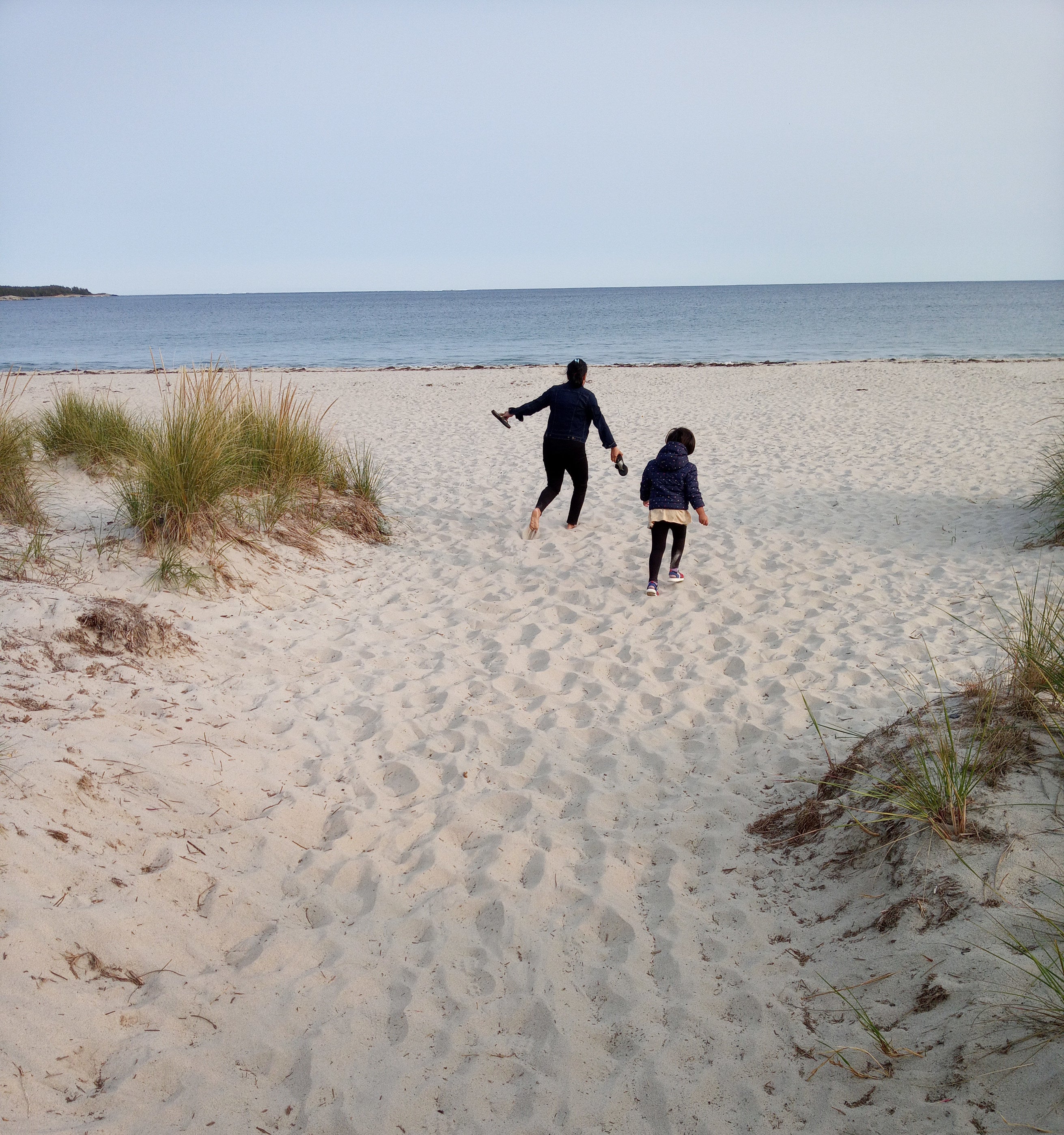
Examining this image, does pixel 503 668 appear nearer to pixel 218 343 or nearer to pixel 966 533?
pixel 966 533

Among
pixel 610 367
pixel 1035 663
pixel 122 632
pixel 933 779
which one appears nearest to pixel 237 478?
pixel 122 632

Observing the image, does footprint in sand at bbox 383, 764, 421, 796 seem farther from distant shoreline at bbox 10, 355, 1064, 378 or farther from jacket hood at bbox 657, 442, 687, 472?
distant shoreline at bbox 10, 355, 1064, 378

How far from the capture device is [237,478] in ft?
21.5

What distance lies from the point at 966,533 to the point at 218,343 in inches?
1905

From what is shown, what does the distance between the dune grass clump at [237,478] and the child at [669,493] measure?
2834 mm

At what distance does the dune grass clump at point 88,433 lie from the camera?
7.90 meters

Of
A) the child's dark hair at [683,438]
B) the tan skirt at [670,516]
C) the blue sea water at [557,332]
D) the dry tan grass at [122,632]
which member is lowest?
the dry tan grass at [122,632]

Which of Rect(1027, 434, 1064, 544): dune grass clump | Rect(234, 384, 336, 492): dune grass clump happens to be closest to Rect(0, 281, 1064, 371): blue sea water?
Rect(234, 384, 336, 492): dune grass clump

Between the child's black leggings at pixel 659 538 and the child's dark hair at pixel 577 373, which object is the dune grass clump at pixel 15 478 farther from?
the child's black leggings at pixel 659 538

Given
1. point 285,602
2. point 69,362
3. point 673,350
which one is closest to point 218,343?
point 69,362

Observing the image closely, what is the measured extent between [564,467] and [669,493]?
5.67 feet

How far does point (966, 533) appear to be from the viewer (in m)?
7.55

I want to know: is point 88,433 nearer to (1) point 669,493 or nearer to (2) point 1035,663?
(1) point 669,493

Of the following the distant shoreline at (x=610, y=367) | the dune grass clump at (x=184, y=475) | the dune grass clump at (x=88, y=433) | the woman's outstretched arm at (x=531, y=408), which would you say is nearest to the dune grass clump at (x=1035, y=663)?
the woman's outstretched arm at (x=531, y=408)
